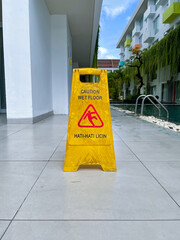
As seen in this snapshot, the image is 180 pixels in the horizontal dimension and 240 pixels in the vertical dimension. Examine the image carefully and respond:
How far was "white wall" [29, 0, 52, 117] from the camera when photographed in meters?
5.31

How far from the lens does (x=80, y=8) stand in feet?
23.8

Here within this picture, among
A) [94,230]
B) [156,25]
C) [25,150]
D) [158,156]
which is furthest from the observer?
[156,25]

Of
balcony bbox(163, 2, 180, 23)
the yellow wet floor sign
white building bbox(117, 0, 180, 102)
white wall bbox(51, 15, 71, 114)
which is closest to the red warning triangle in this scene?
the yellow wet floor sign

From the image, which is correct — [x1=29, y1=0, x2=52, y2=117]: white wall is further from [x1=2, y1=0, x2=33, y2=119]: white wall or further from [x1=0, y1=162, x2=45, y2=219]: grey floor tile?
[x1=0, y1=162, x2=45, y2=219]: grey floor tile

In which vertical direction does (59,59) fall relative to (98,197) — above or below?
above

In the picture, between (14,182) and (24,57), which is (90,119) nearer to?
(14,182)

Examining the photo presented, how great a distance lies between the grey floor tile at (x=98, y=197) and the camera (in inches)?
50.0

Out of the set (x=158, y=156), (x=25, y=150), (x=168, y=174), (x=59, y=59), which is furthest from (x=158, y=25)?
(x=168, y=174)

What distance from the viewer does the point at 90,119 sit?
2.08 meters

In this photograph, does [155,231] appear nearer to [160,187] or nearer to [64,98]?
[160,187]

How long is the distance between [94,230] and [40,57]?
19.0 ft

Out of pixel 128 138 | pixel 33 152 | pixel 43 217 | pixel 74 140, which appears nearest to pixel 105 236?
pixel 43 217

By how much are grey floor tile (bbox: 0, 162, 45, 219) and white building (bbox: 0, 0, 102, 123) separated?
3.23 m

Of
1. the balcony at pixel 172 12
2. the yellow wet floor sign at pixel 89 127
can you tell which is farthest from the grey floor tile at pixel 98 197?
the balcony at pixel 172 12
